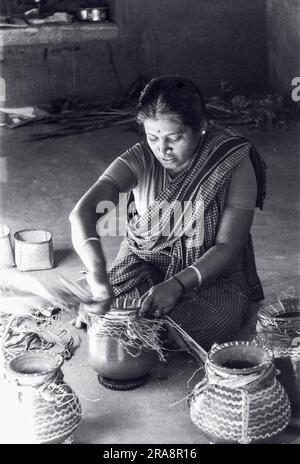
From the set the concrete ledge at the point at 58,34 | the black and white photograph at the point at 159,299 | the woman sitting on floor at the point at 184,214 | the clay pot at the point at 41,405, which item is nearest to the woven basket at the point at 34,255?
the black and white photograph at the point at 159,299

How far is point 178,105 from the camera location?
326cm

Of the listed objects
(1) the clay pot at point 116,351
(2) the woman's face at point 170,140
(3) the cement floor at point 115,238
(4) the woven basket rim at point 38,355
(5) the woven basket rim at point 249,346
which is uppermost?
A: (2) the woman's face at point 170,140

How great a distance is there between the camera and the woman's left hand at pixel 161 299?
3.17 metres

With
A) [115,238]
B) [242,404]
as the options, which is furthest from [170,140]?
[115,238]

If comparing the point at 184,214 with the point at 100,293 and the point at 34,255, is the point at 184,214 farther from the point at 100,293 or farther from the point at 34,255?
the point at 34,255

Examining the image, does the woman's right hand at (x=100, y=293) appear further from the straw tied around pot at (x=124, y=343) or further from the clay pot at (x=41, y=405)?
the clay pot at (x=41, y=405)

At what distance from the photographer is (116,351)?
3.21 m

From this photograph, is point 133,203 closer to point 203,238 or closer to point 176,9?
point 203,238

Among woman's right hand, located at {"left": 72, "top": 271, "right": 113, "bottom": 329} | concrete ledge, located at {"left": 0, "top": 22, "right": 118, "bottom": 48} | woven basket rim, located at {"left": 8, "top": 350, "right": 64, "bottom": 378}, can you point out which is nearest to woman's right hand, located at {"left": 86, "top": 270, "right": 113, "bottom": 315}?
woman's right hand, located at {"left": 72, "top": 271, "right": 113, "bottom": 329}

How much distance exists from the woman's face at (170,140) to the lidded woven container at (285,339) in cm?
73

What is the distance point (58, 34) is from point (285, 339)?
570 cm

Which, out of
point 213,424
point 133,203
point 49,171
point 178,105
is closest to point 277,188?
point 49,171
